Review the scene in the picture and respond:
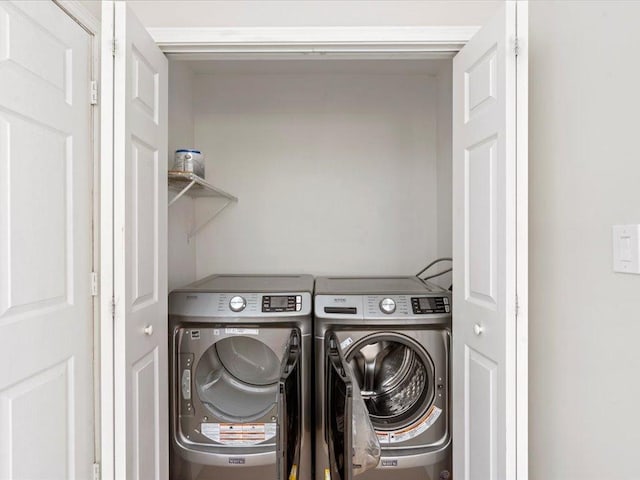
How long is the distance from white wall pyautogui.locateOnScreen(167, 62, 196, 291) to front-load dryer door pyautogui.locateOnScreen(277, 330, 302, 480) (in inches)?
36.4

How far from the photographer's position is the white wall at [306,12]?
1888 millimetres

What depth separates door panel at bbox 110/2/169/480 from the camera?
145 cm

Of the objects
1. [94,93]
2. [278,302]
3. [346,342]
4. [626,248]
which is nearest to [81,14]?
[94,93]

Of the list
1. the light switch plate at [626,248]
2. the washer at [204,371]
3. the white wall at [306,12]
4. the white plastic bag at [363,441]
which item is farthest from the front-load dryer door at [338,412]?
the white wall at [306,12]

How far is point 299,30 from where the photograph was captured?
1.78 m

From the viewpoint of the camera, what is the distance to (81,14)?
1.45m

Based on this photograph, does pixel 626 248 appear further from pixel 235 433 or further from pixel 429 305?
pixel 235 433

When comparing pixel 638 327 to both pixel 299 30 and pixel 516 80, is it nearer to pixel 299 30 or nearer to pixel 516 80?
pixel 516 80

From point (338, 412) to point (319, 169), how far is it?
1.81 metres

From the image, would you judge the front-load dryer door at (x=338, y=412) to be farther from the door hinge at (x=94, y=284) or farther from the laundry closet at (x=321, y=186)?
the door hinge at (x=94, y=284)

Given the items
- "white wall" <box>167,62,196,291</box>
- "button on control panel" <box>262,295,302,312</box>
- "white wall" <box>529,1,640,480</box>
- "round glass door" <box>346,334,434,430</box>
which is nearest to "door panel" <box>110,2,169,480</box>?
"button on control panel" <box>262,295,302,312</box>

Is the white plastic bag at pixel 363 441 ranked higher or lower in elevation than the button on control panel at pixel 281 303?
lower

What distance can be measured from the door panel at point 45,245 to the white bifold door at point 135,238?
98mm

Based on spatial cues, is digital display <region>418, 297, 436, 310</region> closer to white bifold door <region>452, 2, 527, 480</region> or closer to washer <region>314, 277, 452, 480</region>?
washer <region>314, 277, 452, 480</region>
